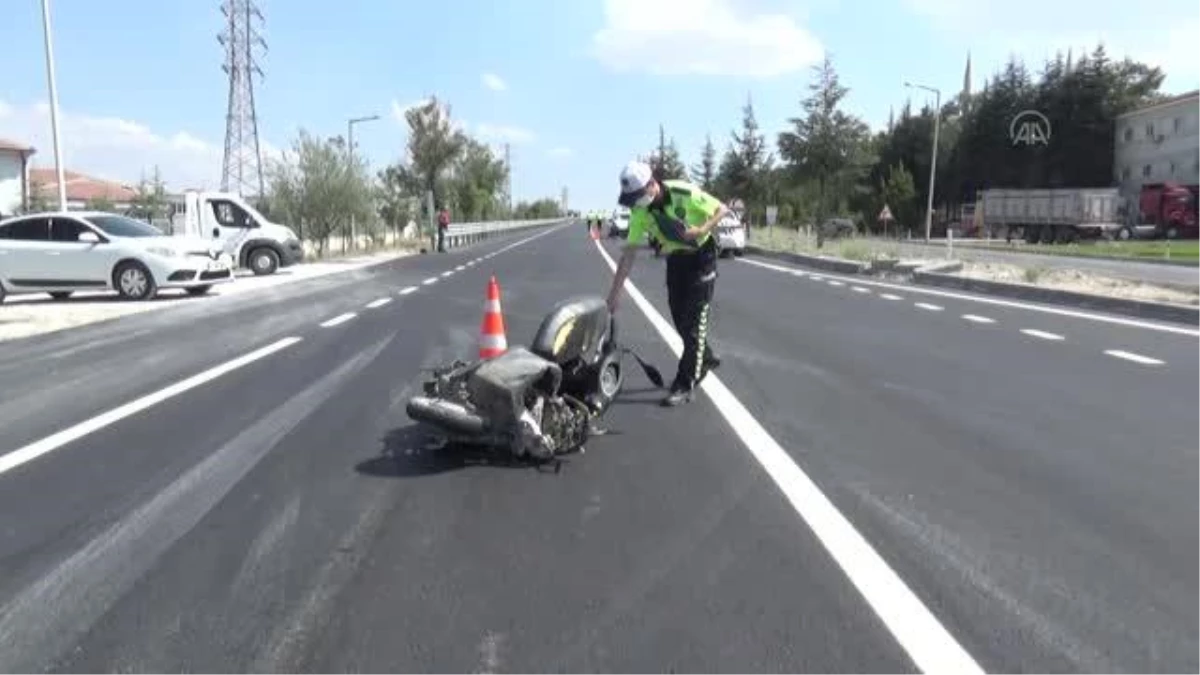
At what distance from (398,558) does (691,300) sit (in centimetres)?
424

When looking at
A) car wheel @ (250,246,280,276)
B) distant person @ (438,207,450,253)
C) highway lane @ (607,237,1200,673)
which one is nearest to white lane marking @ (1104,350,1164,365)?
highway lane @ (607,237,1200,673)

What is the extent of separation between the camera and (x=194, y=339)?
1345 centimetres

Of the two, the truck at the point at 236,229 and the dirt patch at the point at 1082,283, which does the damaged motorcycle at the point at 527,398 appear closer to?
the dirt patch at the point at 1082,283

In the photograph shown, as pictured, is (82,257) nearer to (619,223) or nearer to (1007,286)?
(1007,286)

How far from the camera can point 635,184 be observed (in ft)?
26.4

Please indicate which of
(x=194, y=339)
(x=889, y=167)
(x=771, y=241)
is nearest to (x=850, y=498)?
(x=194, y=339)

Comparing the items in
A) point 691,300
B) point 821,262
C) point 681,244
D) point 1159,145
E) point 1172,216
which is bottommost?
point 821,262

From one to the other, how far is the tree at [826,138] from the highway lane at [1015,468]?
89.9 feet

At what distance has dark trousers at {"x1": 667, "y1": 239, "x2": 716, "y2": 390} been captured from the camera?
8656 millimetres

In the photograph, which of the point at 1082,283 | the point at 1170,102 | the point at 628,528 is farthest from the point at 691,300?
the point at 1170,102

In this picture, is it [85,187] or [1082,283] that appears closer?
[1082,283]

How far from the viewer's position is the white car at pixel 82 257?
19.0 metres

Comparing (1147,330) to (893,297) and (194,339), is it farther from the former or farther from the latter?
(194,339)

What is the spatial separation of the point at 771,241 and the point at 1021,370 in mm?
33706
